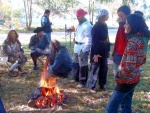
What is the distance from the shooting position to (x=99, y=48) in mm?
5066

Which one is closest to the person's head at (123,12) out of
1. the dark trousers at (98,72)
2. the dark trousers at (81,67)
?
the dark trousers at (98,72)

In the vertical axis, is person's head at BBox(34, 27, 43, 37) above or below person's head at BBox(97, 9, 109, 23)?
below

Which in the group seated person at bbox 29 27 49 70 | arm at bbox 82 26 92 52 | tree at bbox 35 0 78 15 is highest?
tree at bbox 35 0 78 15

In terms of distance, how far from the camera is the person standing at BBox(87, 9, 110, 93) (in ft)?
16.3

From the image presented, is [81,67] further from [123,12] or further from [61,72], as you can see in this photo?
[123,12]

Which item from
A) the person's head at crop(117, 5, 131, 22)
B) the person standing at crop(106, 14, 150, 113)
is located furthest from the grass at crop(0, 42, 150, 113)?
the person's head at crop(117, 5, 131, 22)

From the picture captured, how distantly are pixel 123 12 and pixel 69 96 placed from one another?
7.38 feet

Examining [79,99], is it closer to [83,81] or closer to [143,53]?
[83,81]

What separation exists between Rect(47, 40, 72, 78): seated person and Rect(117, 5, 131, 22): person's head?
1.69 m

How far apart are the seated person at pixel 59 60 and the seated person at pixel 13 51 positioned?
5.53ft

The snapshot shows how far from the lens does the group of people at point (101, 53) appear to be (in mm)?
2965

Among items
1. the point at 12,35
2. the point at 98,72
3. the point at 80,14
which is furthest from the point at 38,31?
the point at 98,72

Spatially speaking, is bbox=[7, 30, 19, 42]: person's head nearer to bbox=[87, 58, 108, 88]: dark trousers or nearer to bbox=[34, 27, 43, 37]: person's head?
bbox=[34, 27, 43, 37]: person's head

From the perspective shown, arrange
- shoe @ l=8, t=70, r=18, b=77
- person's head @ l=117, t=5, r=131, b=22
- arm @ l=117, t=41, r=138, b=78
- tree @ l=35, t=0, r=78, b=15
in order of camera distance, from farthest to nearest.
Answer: tree @ l=35, t=0, r=78, b=15, shoe @ l=8, t=70, r=18, b=77, person's head @ l=117, t=5, r=131, b=22, arm @ l=117, t=41, r=138, b=78
